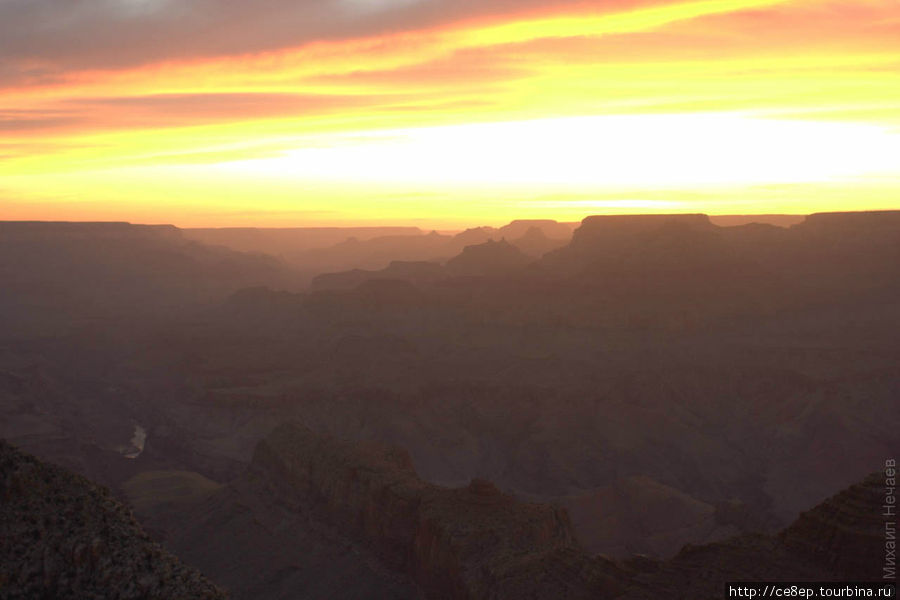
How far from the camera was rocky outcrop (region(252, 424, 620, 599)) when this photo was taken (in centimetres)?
3284

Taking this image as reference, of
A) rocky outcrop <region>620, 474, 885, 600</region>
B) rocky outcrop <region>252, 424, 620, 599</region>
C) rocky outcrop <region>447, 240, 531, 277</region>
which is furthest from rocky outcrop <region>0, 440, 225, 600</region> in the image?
rocky outcrop <region>447, 240, 531, 277</region>

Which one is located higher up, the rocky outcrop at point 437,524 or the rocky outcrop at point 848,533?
the rocky outcrop at point 848,533

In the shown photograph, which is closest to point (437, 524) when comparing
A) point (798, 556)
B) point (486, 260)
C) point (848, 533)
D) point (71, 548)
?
point (798, 556)

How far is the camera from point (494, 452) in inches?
3465

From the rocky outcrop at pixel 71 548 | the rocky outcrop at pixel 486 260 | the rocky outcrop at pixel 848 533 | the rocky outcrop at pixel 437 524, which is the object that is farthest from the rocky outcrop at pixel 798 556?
the rocky outcrop at pixel 486 260

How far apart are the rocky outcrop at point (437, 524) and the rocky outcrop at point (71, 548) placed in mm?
17171

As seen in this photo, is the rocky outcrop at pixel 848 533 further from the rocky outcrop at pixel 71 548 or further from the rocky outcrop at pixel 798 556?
the rocky outcrop at pixel 71 548

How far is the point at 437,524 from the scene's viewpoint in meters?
40.8

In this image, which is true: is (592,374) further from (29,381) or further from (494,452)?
(29,381)

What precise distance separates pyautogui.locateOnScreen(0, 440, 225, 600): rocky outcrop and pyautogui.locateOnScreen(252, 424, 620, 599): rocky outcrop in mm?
17171

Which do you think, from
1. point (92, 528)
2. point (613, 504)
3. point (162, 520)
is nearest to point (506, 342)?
point (613, 504)

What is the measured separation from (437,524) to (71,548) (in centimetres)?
2461

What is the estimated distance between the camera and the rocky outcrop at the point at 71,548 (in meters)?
17.4

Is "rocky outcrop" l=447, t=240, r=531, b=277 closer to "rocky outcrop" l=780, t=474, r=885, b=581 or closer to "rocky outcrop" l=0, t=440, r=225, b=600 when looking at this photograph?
"rocky outcrop" l=780, t=474, r=885, b=581
